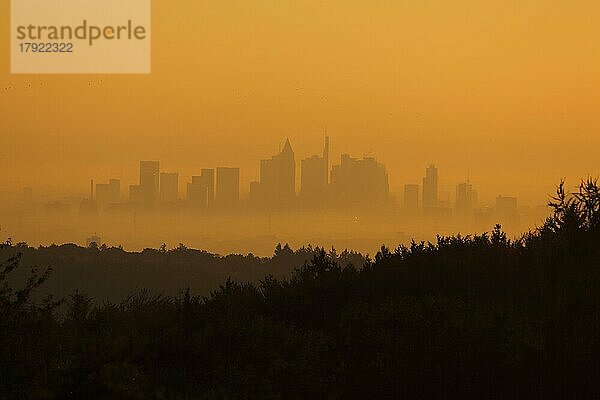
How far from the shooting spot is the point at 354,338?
19875 mm

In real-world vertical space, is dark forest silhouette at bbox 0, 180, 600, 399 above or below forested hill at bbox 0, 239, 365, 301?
above

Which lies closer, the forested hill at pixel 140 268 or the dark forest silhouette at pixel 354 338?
the dark forest silhouette at pixel 354 338

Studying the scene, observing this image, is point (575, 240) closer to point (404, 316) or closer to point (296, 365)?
point (404, 316)

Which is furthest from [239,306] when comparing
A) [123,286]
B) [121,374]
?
[123,286]

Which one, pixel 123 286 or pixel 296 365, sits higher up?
pixel 296 365

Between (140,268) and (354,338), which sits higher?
(354,338)

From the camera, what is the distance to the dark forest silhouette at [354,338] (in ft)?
→ 55.5

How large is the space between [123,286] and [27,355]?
145291mm

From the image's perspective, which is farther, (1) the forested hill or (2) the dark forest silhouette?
(1) the forested hill

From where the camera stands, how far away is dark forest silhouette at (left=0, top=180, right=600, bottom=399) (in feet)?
55.5

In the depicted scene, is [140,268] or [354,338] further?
[140,268]

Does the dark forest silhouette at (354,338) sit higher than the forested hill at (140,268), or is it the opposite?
the dark forest silhouette at (354,338)

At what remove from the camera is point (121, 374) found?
14914 mm

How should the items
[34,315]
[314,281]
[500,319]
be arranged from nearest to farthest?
[34,315]
[500,319]
[314,281]
